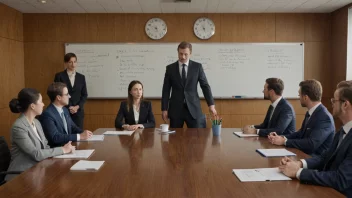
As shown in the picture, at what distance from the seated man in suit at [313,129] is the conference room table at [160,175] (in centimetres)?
13

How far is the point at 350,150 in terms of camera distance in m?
1.64

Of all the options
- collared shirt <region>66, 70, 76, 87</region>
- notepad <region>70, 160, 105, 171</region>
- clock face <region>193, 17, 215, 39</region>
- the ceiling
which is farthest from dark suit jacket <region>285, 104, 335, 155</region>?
collared shirt <region>66, 70, 76, 87</region>

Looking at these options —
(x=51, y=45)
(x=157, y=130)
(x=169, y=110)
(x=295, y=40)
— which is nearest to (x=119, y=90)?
(x=51, y=45)

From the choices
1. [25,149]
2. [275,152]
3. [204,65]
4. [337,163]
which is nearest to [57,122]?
[25,149]

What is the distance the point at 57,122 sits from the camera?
2.80 meters

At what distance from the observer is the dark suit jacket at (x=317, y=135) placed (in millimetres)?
2385

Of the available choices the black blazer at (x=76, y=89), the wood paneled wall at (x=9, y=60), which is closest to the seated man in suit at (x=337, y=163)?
the black blazer at (x=76, y=89)

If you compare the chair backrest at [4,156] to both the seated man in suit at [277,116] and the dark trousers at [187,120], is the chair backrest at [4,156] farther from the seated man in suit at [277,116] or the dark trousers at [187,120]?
the seated man in suit at [277,116]

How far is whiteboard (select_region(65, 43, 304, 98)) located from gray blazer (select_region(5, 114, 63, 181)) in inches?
135

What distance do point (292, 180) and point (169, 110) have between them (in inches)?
95.3

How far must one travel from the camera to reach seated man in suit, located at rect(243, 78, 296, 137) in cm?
301

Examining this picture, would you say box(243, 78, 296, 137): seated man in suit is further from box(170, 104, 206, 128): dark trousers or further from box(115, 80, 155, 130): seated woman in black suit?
box(115, 80, 155, 130): seated woman in black suit

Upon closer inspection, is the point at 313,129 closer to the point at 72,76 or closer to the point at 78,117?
the point at 78,117

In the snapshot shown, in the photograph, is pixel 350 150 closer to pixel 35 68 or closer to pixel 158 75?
pixel 158 75
